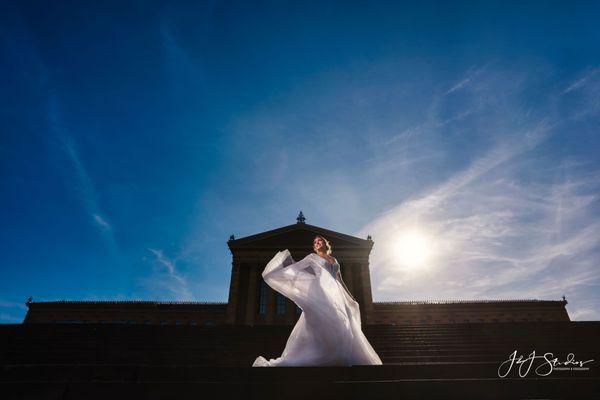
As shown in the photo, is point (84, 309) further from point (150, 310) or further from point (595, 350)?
point (595, 350)

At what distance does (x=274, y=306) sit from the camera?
26.4 metres

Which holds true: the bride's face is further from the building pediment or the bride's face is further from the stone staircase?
the building pediment

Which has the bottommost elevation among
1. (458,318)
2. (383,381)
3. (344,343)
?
(383,381)

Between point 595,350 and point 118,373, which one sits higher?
point 595,350

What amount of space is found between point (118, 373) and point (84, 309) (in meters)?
38.6

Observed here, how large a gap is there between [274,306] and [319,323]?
77.3 feet

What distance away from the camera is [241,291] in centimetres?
2698

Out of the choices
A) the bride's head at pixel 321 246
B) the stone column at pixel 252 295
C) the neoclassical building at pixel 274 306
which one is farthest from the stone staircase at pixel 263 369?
the neoclassical building at pixel 274 306

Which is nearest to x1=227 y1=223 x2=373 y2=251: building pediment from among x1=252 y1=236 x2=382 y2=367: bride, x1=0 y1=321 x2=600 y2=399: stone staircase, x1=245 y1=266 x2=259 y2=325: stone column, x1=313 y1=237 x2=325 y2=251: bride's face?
x1=245 y1=266 x2=259 y2=325: stone column

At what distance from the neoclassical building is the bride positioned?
74.0 ft

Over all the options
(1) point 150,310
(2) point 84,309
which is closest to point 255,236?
(1) point 150,310

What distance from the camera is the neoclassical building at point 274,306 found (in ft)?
86.9

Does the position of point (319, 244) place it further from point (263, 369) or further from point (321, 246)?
point (263, 369)

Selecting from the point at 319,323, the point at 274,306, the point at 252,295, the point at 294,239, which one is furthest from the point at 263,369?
the point at 294,239
